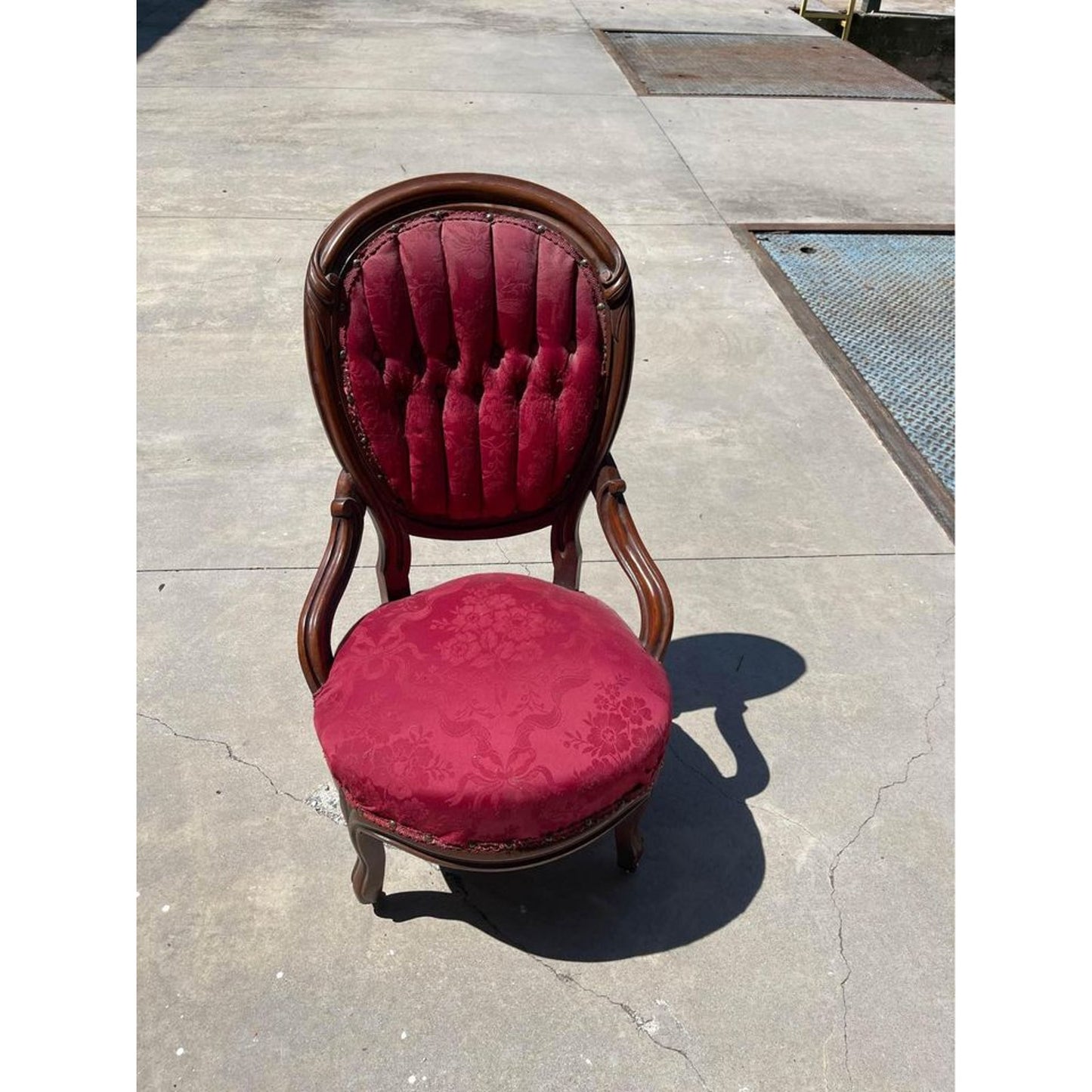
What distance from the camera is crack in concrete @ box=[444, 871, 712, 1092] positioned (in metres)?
1.80

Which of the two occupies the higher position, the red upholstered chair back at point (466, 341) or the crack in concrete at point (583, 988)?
the red upholstered chair back at point (466, 341)

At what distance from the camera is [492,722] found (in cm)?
166

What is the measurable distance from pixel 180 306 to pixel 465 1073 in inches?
126

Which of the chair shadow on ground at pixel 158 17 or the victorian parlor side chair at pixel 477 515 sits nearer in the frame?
the victorian parlor side chair at pixel 477 515

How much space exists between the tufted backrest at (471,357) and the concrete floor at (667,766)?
0.76 metres

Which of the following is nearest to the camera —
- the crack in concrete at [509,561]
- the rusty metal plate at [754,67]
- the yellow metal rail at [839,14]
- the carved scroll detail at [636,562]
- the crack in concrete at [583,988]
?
the crack in concrete at [583,988]

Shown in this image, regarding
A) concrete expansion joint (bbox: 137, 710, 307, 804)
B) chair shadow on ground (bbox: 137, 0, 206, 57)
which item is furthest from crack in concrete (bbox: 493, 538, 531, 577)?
chair shadow on ground (bbox: 137, 0, 206, 57)

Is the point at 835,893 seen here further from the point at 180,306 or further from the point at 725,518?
the point at 180,306

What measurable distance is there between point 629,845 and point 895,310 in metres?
2.99

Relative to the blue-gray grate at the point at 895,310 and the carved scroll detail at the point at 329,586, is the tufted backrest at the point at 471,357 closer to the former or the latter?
the carved scroll detail at the point at 329,586

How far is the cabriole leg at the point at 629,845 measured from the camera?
1991 millimetres

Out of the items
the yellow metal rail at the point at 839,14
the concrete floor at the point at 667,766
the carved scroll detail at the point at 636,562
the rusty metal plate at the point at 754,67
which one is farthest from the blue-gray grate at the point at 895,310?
the yellow metal rail at the point at 839,14

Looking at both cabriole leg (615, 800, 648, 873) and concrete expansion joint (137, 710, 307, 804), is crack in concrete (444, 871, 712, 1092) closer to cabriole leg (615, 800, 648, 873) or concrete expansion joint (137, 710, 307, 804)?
cabriole leg (615, 800, 648, 873)

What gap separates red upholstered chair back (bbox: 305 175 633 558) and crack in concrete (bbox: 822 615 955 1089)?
0.95m
